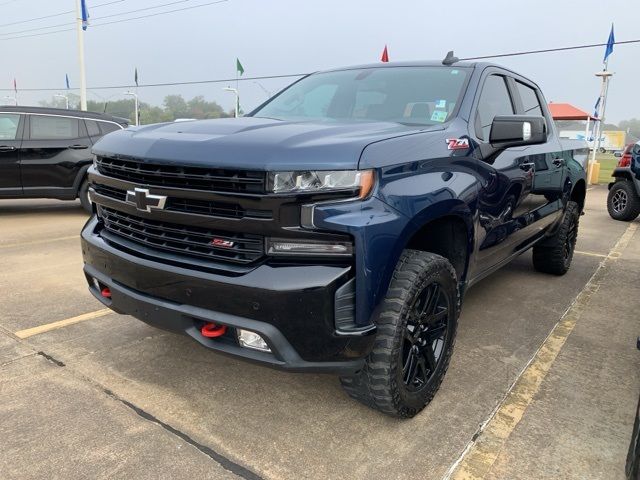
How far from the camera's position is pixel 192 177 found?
7.16 feet

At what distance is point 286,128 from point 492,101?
1.62 m

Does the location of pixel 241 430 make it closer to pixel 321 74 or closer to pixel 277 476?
pixel 277 476

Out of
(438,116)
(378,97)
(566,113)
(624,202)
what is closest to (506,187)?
(438,116)

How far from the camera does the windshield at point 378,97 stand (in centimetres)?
309

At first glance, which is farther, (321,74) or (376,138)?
(321,74)

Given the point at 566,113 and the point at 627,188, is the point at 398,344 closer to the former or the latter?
the point at 627,188

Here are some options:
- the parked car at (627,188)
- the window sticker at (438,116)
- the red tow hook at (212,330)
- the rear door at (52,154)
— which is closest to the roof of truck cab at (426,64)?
the window sticker at (438,116)

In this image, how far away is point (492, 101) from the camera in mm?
3434

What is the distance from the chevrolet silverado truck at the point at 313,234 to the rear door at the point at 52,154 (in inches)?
226

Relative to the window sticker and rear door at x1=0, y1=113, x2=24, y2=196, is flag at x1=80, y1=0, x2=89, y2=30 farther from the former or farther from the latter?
the window sticker

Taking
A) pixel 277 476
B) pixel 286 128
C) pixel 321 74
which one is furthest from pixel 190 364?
pixel 321 74

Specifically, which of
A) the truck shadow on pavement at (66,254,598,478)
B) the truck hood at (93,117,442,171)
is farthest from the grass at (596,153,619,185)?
the truck hood at (93,117,442,171)

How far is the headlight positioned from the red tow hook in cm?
65

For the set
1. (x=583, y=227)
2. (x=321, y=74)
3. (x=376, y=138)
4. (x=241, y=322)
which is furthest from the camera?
(x=583, y=227)
